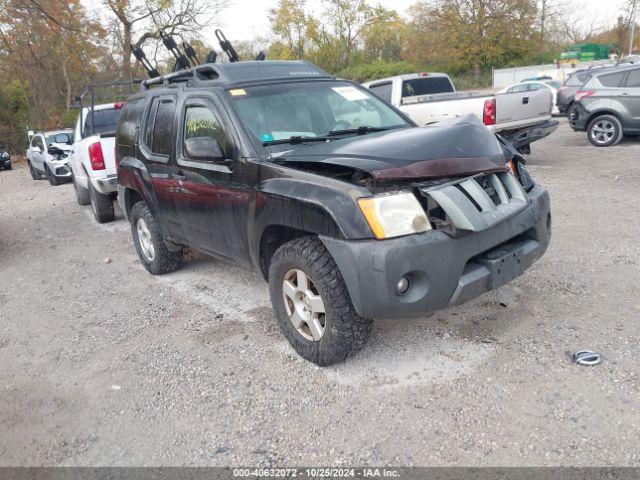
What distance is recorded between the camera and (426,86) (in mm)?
11680

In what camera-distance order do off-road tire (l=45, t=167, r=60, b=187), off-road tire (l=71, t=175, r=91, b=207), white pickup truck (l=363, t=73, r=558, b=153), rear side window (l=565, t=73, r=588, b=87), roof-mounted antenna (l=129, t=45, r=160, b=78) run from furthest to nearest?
rear side window (l=565, t=73, r=588, b=87)
off-road tire (l=45, t=167, r=60, b=187)
off-road tire (l=71, t=175, r=91, b=207)
white pickup truck (l=363, t=73, r=558, b=153)
roof-mounted antenna (l=129, t=45, r=160, b=78)

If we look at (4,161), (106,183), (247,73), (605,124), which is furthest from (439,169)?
(4,161)

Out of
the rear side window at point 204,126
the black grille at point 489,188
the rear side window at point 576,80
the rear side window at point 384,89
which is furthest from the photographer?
the rear side window at point 576,80

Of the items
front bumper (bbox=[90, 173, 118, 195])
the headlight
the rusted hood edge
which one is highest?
the rusted hood edge

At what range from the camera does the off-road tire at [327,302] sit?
3.21 metres

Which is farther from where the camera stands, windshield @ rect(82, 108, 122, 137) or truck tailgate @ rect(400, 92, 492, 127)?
windshield @ rect(82, 108, 122, 137)

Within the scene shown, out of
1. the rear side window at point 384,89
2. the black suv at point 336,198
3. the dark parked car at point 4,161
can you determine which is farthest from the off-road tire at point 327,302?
the dark parked car at point 4,161

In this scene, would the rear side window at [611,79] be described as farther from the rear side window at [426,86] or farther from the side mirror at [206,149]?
the side mirror at [206,149]

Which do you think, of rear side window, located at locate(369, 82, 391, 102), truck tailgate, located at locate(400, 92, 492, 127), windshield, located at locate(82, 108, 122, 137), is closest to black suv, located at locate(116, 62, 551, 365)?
truck tailgate, located at locate(400, 92, 492, 127)

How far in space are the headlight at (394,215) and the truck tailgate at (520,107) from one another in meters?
7.40

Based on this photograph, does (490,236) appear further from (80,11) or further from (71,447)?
(80,11)

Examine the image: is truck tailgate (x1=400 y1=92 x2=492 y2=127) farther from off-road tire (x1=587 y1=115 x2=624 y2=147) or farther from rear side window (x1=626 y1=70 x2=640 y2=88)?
rear side window (x1=626 y1=70 x2=640 y2=88)

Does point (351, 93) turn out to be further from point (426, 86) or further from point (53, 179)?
point (53, 179)

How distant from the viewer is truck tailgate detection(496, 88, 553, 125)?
9773 millimetres
